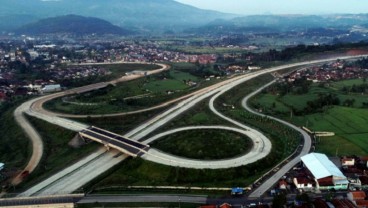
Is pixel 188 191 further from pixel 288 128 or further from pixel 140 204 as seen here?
pixel 288 128

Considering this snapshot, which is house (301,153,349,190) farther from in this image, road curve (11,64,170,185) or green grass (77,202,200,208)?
road curve (11,64,170,185)

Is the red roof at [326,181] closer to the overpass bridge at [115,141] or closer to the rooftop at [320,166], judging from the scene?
the rooftop at [320,166]

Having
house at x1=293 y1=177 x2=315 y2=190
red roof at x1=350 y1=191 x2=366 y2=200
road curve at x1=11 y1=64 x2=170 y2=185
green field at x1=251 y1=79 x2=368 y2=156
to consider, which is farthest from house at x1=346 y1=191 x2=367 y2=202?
road curve at x1=11 y1=64 x2=170 y2=185

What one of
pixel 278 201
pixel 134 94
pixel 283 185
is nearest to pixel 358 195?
pixel 283 185

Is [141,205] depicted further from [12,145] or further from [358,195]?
[12,145]

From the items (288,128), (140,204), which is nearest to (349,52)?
(288,128)

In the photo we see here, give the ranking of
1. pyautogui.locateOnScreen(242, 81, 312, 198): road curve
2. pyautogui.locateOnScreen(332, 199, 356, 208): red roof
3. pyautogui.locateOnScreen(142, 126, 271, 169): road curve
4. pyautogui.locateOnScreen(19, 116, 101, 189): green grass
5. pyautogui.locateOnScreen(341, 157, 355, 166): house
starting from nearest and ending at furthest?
1. pyautogui.locateOnScreen(332, 199, 356, 208): red roof
2. pyautogui.locateOnScreen(242, 81, 312, 198): road curve
3. pyautogui.locateOnScreen(142, 126, 271, 169): road curve
4. pyautogui.locateOnScreen(341, 157, 355, 166): house
5. pyautogui.locateOnScreen(19, 116, 101, 189): green grass
